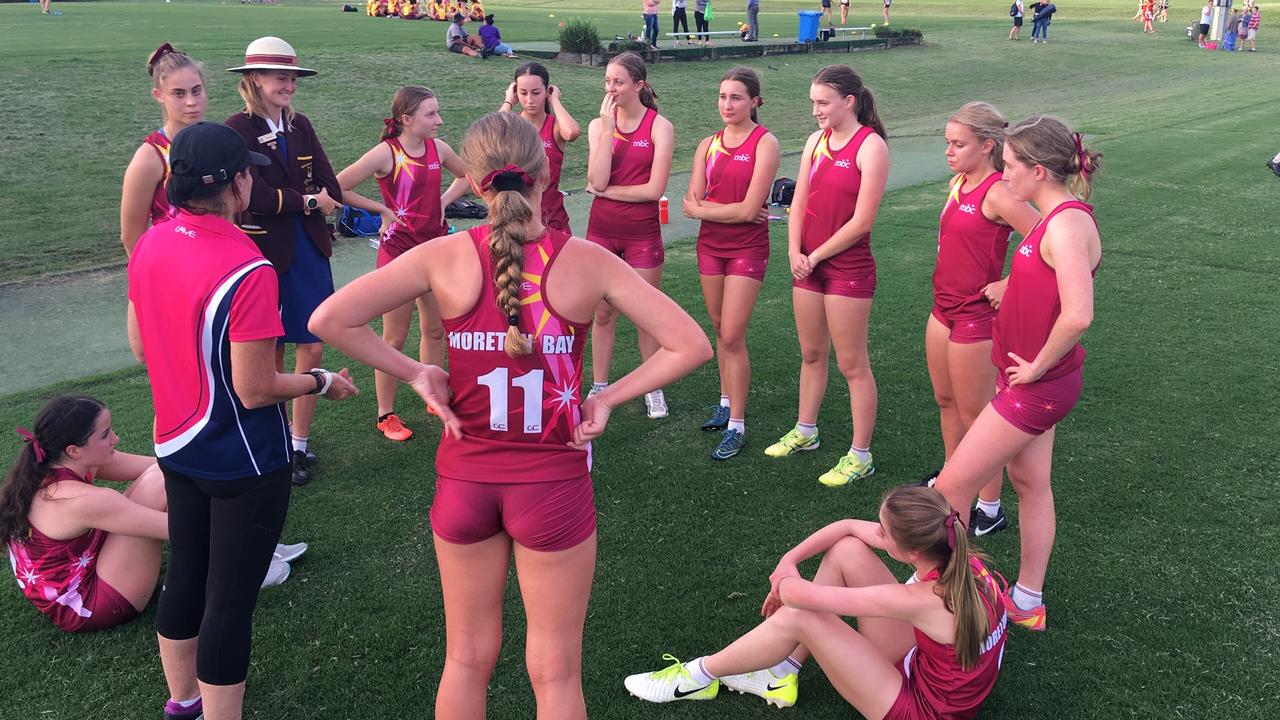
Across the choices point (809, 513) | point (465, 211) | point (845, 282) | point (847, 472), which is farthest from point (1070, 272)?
point (465, 211)

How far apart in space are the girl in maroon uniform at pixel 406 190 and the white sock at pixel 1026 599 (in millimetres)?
3619

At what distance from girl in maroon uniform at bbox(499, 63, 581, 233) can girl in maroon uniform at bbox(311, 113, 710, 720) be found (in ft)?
10.9

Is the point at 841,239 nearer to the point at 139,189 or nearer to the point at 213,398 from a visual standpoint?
the point at 213,398

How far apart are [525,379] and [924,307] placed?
6.57m

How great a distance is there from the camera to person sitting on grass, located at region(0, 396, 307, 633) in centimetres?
385

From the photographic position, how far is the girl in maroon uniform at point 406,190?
575cm

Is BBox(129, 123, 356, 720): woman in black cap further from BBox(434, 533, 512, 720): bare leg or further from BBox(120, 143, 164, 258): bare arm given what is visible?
BBox(120, 143, 164, 258): bare arm

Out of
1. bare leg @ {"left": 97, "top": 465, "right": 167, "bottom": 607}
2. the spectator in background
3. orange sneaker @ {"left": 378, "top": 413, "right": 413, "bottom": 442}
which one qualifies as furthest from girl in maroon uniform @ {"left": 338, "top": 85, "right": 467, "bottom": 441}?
the spectator in background

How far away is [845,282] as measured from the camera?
17.3 feet

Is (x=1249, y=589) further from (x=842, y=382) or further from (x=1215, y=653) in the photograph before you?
(x=842, y=382)

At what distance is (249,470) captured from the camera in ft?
10.2

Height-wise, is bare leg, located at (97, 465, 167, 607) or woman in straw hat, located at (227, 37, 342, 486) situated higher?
woman in straw hat, located at (227, 37, 342, 486)

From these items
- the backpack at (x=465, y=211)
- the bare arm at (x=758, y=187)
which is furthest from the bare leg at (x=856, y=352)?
the backpack at (x=465, y=211)

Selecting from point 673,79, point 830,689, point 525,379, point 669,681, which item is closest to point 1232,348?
point 830,689
